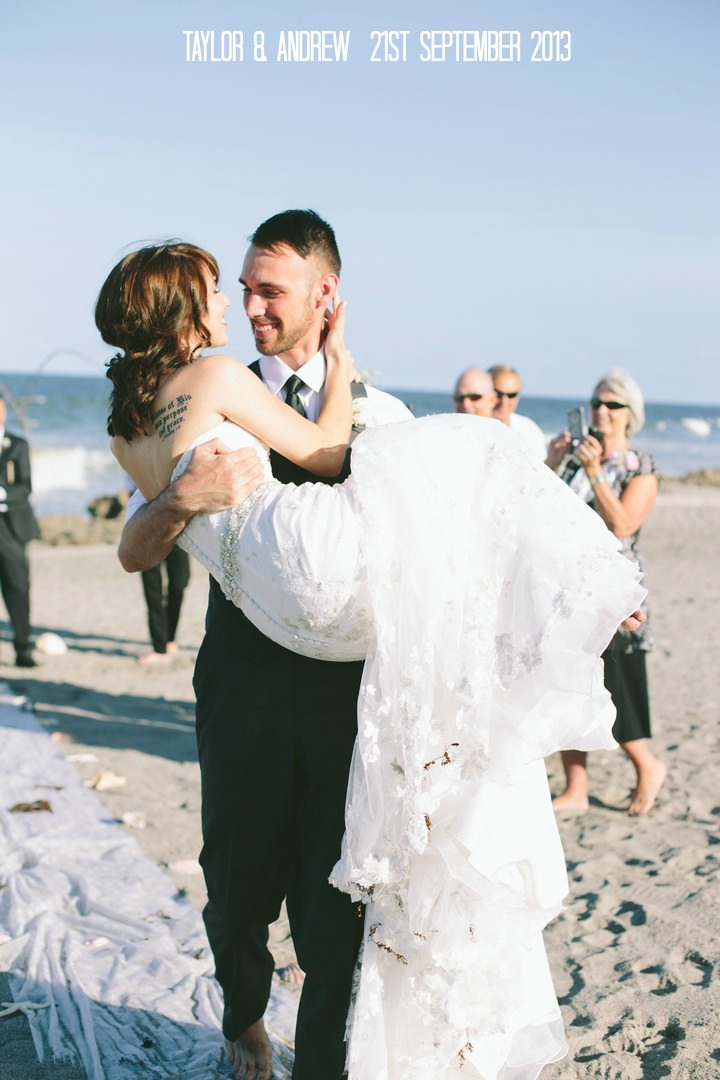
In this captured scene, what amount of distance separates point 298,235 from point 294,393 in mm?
460

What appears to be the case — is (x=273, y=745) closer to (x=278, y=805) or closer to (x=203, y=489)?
(x=278, y=805)

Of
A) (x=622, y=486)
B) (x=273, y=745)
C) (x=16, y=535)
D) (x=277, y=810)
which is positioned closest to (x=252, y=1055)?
(x=277, y=810)

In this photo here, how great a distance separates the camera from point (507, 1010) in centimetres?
236

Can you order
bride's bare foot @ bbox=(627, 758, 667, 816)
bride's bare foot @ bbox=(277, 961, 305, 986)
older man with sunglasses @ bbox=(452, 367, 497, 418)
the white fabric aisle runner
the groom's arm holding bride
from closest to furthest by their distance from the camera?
the groom's arm holding bride → the white fabric aisle runner → bride's bare foot @ bbox=(277, 961, 305, 986) → bride's bare foot @ bbox=(627, 758, 667, 816) → older man with sunglasses @ bbox=(452, 367, 497, 418)

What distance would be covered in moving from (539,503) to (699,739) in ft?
17.6

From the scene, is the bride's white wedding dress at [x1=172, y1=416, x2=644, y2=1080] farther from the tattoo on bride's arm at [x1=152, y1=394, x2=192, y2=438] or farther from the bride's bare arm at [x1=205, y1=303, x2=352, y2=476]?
the tattoo on bride's arm at [x1=152, y1=394, x2=192, y2=438]

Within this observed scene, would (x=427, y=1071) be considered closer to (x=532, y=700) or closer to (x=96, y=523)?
(x=532, y=700)

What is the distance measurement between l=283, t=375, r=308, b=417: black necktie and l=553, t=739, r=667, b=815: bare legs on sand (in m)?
3.53

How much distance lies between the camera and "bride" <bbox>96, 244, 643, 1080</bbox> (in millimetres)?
2275

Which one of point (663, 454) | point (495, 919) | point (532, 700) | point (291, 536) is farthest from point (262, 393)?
point (663, 454)

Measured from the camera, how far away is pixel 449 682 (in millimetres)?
2273

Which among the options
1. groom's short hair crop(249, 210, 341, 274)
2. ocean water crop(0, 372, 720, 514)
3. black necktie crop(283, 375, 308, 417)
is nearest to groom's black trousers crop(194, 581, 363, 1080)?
black necktie crop(283, 375, 308, 417)

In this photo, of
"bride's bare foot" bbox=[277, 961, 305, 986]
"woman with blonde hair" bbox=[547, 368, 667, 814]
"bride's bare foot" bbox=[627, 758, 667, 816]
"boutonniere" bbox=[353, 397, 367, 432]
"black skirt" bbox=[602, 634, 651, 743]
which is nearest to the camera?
"boutonniere" bbox=[353, 397, 367, 432]

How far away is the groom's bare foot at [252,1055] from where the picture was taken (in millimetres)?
3146
